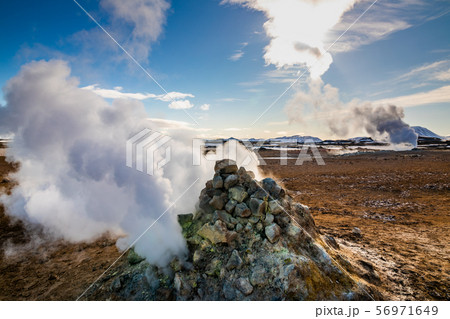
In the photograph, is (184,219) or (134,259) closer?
(134,259)

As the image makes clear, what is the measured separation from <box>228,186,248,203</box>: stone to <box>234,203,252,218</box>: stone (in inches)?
6.6

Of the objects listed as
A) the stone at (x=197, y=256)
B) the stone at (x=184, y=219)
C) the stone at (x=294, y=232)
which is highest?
the stone at (x=184, y=219)

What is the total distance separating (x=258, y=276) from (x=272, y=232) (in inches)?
38.0

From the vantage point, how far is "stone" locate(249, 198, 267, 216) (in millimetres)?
5105

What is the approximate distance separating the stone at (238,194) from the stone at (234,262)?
4.33 feet

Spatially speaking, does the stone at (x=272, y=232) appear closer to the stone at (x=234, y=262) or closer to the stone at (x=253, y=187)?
the stone at (x=234, y=262)

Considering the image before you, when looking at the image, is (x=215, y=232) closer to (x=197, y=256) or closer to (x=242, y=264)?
(x=197, y=256)

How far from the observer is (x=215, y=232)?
479 cm

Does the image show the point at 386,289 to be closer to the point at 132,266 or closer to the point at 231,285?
the point at 231,285

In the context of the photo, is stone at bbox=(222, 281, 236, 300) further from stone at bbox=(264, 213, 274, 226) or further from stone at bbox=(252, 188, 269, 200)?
stone at bbox=(252, 188, 269, 200)

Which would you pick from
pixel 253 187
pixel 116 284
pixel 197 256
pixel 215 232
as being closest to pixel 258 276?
pixel 215 232

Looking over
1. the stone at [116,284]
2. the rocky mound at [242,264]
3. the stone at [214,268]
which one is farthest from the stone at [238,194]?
the stone at [116,284]

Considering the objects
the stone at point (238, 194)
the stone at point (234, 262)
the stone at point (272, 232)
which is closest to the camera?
the stone at point (234, 262)

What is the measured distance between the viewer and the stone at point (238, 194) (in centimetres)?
538
